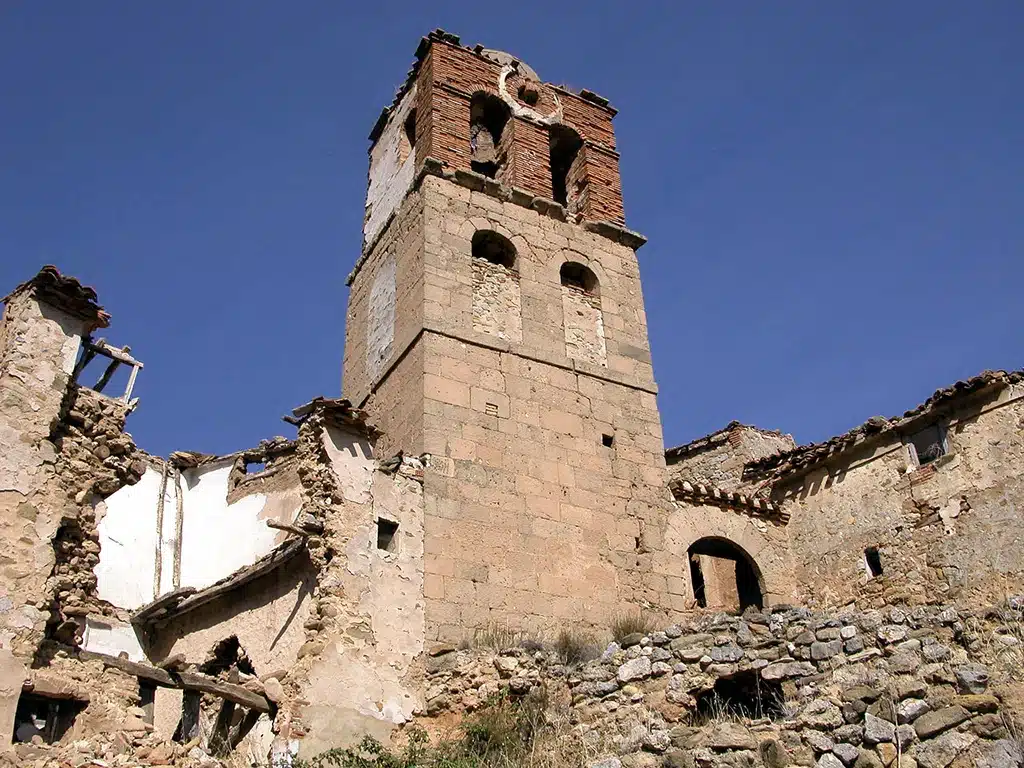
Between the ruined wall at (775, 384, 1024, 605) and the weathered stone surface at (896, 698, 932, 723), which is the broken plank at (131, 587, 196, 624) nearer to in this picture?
the ruined wall at (775, 384, 1024, 605)

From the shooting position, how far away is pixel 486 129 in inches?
678

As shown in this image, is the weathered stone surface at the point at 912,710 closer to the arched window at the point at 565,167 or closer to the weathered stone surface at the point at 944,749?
the weathered stone surface at the point at 944,749

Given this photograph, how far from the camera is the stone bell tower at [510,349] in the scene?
1218 cm

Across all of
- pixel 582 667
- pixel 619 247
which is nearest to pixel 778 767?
pixel 582 667

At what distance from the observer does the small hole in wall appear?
13922mm

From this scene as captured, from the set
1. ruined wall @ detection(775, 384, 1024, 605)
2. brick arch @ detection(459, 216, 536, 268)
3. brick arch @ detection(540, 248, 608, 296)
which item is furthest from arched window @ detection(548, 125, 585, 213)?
ruined wall @ detection(775, 384, 1024, 605)

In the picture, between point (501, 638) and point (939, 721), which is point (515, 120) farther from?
point (939, 721)

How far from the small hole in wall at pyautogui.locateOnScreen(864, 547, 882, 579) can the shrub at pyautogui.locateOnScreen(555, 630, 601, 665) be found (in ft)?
13.9

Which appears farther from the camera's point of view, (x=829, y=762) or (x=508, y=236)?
(x=508, y=236)

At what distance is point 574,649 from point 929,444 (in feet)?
18.5

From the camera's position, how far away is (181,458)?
1706 cm

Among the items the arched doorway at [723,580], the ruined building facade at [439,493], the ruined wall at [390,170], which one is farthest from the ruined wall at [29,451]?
the arched doorway at [723,580]

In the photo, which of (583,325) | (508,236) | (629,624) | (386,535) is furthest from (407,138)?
(629,624)

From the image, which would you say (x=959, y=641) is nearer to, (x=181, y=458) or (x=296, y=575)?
(x=296, y=575)
